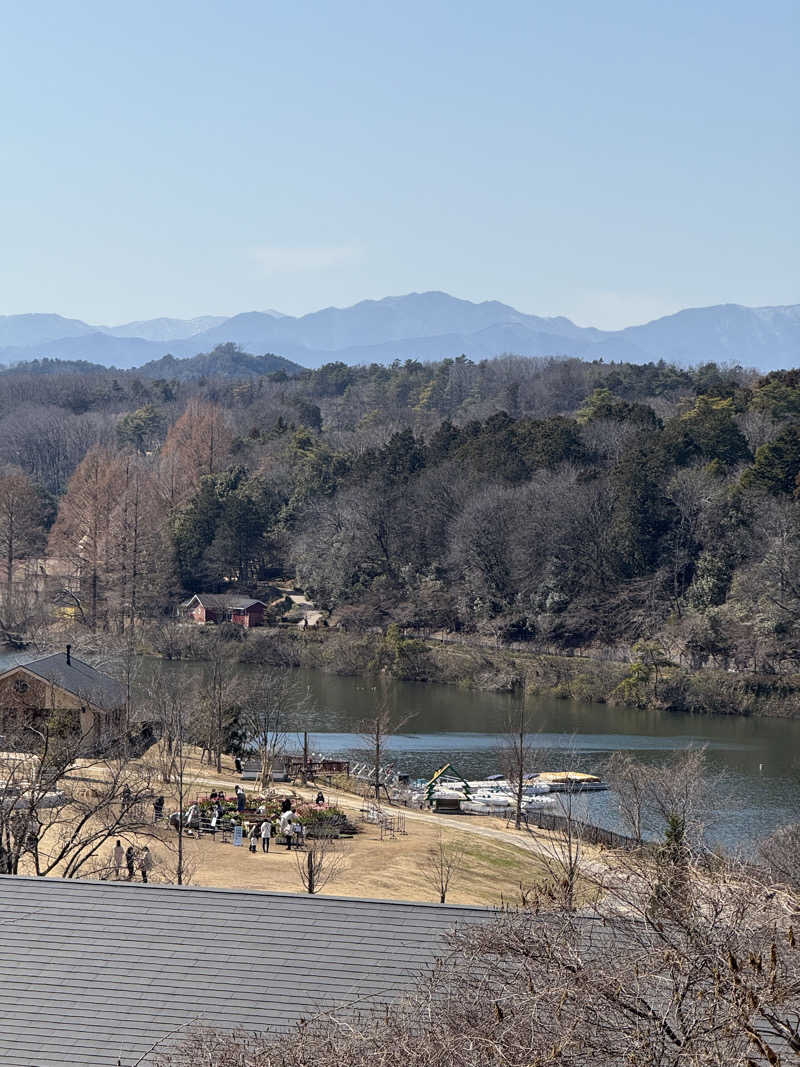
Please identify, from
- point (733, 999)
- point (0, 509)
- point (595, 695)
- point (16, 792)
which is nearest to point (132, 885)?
point (733, 999)

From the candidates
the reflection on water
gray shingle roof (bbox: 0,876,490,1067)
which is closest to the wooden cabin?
the reflection on water

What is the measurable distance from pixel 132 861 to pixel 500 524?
1742 inches

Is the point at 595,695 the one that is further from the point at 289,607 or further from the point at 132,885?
the point at 132,885

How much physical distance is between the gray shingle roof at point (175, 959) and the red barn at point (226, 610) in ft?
167

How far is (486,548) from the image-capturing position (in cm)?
6356

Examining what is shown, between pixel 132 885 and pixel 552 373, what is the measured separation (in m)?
106

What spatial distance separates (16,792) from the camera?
2011cm

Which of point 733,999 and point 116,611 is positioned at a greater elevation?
point 733,999

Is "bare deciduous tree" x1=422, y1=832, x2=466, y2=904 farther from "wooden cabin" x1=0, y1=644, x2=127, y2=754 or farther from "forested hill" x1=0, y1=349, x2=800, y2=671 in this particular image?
"forested hill" x1=0, y1=349, x2=800, y2=671

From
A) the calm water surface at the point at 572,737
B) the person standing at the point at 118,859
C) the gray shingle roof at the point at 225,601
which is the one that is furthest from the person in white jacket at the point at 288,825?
the gray shingle roof at the point at 225,601

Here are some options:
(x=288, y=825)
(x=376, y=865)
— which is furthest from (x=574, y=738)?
(x=376, y=865)

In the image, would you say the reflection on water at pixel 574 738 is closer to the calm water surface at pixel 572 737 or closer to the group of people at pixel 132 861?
the calm water surface at pixel 572 737

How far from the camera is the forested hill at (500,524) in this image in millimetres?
57625

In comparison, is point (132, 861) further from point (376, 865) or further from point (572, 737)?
point (572, 737)
